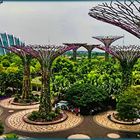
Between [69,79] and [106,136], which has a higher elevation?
[69,79]

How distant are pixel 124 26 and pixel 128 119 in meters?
9.97

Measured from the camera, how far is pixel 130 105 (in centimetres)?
2617

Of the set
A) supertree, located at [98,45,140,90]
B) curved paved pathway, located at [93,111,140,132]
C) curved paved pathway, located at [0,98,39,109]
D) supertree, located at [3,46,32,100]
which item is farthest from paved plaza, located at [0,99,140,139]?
supertree, located at [3,46,32,100]

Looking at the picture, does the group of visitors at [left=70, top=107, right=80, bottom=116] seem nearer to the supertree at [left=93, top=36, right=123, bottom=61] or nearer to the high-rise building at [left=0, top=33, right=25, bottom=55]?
the supertree at [left=93, top=36, right=123, bottom=61]

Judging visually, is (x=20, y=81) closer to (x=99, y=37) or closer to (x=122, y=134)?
(x=122, y=134)

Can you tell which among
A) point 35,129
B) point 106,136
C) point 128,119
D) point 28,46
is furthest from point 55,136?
point 28,46

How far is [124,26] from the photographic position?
71.7 ft

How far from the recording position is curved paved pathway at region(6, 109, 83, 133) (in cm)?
2672

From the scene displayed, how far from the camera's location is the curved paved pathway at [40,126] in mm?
26716

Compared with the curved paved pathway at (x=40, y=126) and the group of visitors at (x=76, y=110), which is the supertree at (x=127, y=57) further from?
the curved paved pathway at (x=40, y=126)

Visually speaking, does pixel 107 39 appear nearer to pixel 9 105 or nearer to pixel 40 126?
pixel 9 105

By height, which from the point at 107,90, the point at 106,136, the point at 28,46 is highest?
the point at 28,46

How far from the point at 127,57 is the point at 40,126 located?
11358 millimetres

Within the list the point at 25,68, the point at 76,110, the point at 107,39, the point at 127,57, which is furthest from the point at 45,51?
the point at 107,39
